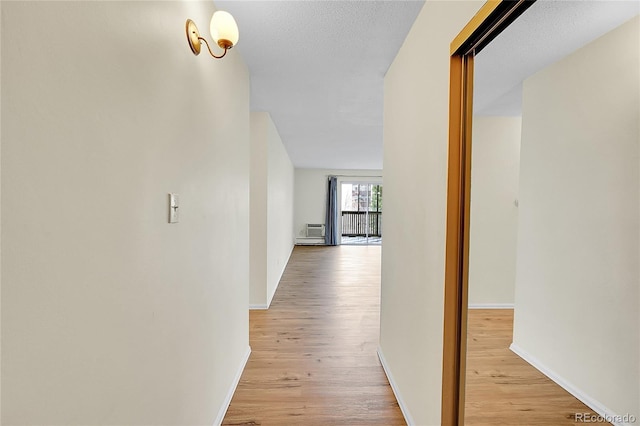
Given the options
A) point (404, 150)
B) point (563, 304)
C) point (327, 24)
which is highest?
point (327, 24)

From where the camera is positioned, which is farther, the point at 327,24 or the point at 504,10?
the point at 327,24

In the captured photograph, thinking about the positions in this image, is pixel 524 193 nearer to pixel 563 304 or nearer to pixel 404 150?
pixel 563 304

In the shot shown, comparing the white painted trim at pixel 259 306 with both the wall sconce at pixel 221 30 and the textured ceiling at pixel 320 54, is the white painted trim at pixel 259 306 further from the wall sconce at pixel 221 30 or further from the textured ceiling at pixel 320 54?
the wall sconce at pixel 221 30

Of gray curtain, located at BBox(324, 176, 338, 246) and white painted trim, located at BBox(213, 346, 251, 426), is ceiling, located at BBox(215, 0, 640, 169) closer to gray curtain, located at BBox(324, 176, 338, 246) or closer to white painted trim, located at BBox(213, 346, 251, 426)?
white painted trim, located at BBox(213, 346, 251, 426)

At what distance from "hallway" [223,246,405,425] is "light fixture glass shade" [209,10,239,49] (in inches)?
78.2

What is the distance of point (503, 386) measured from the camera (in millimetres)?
1035

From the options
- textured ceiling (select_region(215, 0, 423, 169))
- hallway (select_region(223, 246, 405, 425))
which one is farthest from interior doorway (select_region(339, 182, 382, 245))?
textured ceiling (select_region(215, 0, 423, 169))

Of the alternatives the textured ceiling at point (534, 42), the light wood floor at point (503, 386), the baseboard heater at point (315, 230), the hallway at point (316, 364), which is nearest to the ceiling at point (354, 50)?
the textured ceiling at point (534, 42)

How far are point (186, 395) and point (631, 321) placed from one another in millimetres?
1480

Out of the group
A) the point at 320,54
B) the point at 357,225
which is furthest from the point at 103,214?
the point at 357,225

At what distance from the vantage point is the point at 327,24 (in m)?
1.71

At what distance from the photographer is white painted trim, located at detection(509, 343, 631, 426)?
0.68 meters

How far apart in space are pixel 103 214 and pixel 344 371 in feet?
6.75

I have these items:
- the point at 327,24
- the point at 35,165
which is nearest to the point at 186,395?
the point at 35,165
